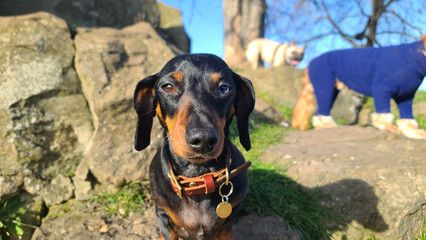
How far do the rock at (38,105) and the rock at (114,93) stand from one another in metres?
0.18

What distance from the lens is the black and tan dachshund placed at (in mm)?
1661

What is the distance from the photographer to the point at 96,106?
3.28 meters

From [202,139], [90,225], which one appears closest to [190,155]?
[202,139]

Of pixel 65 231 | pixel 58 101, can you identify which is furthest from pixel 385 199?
pixel 58 101

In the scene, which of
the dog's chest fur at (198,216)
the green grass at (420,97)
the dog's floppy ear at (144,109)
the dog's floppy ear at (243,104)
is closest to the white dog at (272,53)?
the green grass at (420,97)

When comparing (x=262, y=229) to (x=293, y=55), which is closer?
(x=262, y=229)

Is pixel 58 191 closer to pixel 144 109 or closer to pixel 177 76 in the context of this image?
pixel 144 109

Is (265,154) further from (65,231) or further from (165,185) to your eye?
(65,231)

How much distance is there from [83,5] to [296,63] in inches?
259

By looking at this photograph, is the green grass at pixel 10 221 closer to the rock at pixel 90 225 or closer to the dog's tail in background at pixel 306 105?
the rock at pixel 90 225

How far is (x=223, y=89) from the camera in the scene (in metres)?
1.80

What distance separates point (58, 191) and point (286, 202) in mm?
2367

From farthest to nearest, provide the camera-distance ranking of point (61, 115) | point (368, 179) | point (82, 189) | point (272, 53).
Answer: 1. point (272, 53)
2. point (61, 115)
3. point (82, 189)
4. point (368, 179)

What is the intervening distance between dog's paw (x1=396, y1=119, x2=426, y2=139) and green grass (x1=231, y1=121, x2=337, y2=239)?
2223 mm
